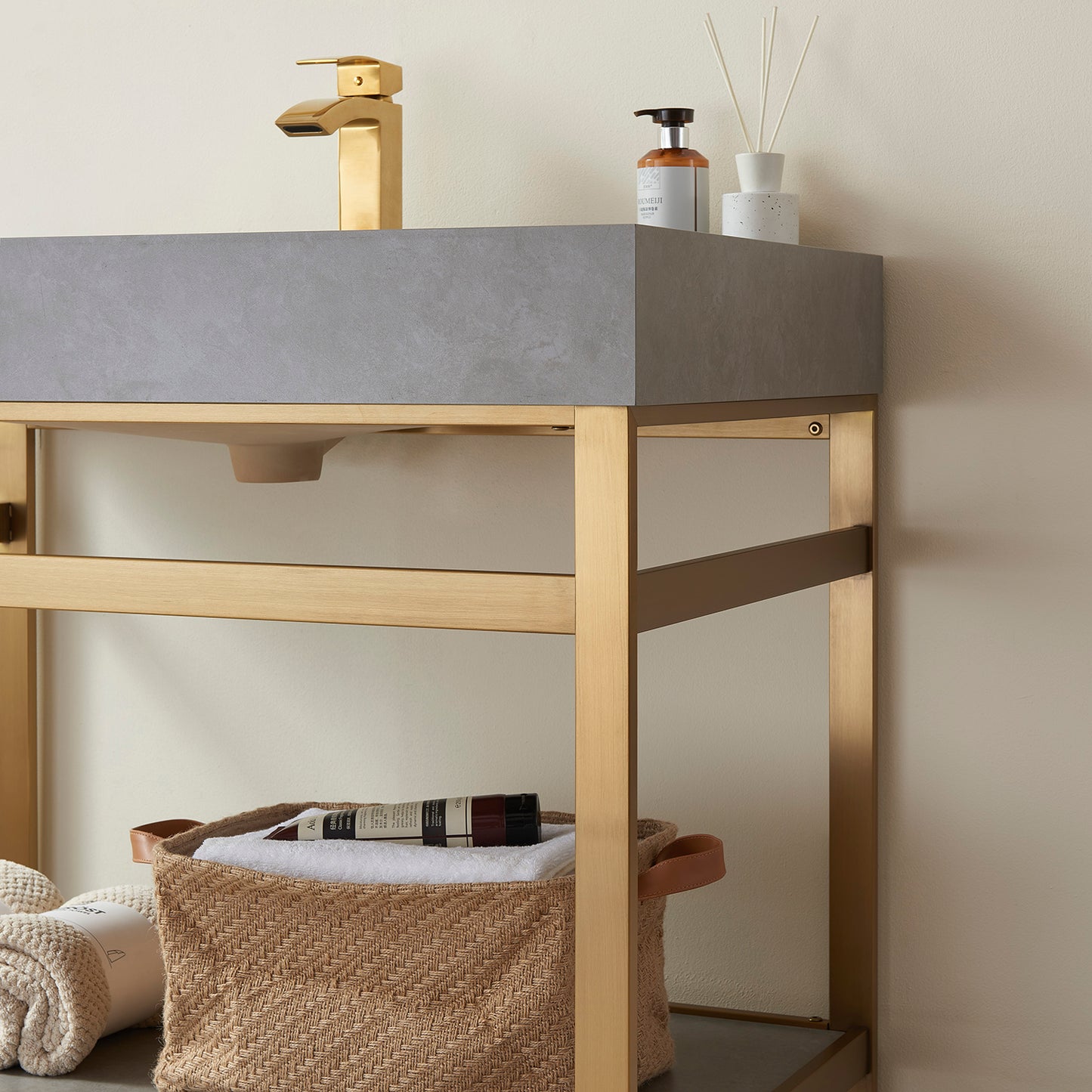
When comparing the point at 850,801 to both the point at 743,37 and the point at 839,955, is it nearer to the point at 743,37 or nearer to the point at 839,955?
the point at 839,955

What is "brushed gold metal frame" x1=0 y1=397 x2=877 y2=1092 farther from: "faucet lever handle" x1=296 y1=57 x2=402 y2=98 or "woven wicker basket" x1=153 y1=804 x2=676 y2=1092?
"faucet lever handle" x1=296 y1=57 x2=402 y2=98

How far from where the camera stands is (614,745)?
3.23 feet

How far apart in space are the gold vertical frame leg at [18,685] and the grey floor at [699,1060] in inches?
18.7

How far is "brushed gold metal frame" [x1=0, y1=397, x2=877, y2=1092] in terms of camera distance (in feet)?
3.23

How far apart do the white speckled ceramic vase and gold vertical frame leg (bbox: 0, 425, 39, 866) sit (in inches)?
Answer: 37.1

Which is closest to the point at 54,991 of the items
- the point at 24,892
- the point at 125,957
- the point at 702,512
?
the point at 125,957

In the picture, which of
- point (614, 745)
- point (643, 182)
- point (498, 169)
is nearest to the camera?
point (614, 745)

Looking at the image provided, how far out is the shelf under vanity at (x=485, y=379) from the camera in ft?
3.23

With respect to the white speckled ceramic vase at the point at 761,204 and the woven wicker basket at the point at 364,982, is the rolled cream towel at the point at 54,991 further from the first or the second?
the white speckled ceramic vase at the point at 761,204

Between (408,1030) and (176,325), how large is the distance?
22.9 inches

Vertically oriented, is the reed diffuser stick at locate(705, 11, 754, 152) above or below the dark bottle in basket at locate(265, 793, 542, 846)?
above

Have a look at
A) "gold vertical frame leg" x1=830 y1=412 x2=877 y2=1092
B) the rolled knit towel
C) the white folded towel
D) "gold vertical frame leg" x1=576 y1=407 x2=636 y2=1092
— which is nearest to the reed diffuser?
"gold vertical frame leg" x1=830 y1=412 x2=877 y2=1092

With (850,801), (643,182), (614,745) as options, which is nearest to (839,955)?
(850,801)

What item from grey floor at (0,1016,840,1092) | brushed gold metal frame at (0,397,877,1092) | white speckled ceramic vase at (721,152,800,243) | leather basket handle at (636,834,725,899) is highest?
white speckled ceramic vase at (721,152,800,243)
